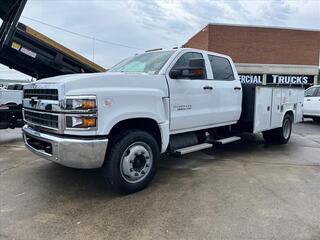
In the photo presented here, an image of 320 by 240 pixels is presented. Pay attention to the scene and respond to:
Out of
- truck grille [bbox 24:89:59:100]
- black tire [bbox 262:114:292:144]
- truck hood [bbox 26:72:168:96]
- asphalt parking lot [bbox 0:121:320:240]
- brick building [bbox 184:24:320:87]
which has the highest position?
brick building [bbox 184:24:320:87]

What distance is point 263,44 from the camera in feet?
97.2

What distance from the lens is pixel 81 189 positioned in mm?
4766

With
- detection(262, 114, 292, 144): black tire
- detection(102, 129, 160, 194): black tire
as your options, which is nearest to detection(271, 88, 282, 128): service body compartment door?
detection(262, 114, 292, 144): black tire

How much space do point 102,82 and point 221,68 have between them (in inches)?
122

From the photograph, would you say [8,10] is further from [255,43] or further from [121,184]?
[255,43]

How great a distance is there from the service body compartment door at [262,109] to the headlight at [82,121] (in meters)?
4.12

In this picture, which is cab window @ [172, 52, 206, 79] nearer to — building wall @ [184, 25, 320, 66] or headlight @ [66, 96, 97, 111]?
headlight @ [66, 96, 97, 111]

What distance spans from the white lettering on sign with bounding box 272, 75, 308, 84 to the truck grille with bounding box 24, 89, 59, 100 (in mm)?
28588

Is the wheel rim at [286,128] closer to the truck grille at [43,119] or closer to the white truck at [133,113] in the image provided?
the white truck at [133,113]

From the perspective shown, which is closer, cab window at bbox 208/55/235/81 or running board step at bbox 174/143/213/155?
running board step at bbox 174/143/213/155

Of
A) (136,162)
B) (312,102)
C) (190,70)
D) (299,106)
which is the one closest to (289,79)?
(312,102)

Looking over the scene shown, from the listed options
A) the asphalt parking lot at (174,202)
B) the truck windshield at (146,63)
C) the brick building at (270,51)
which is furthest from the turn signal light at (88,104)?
the brick building at (270,51)

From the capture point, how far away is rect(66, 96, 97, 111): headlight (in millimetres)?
3932

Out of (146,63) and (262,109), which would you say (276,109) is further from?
(146,63)
